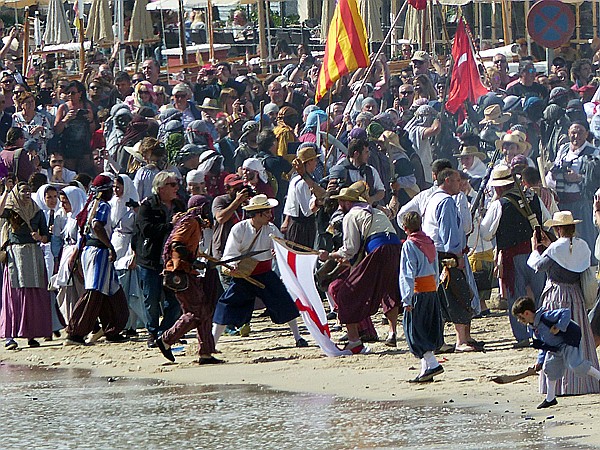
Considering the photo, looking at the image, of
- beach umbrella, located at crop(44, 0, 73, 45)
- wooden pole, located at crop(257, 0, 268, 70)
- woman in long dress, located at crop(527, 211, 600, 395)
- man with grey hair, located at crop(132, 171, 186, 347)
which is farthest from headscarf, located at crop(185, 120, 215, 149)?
beach umbrella, located at crop(44, 0, 73, 45)

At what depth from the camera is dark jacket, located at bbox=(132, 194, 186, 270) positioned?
555 inches

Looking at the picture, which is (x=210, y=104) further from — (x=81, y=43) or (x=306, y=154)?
(x=81, y=43)

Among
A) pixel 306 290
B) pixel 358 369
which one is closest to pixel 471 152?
pixel 306 290

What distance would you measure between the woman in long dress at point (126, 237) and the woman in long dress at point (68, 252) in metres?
0.43

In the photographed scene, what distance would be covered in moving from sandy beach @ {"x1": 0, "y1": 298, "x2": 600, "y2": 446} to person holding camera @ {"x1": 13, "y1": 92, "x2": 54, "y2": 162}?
14.2 ft

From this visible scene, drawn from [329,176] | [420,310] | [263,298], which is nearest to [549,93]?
[329,176]

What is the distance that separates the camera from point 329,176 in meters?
15.2

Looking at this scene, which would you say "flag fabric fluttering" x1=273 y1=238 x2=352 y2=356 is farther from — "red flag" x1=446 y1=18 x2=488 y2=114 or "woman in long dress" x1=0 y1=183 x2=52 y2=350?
"red flag" x1=446 y1=18 x2=488 y2=114

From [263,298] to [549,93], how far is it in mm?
8333

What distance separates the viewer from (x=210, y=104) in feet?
67.7

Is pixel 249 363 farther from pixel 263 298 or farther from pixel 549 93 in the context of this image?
pixel 549 93

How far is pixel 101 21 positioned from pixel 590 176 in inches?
647

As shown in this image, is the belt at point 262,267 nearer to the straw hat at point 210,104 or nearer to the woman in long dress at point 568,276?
the woman in long dress at point 568,276

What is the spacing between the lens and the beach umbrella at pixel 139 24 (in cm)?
2975
